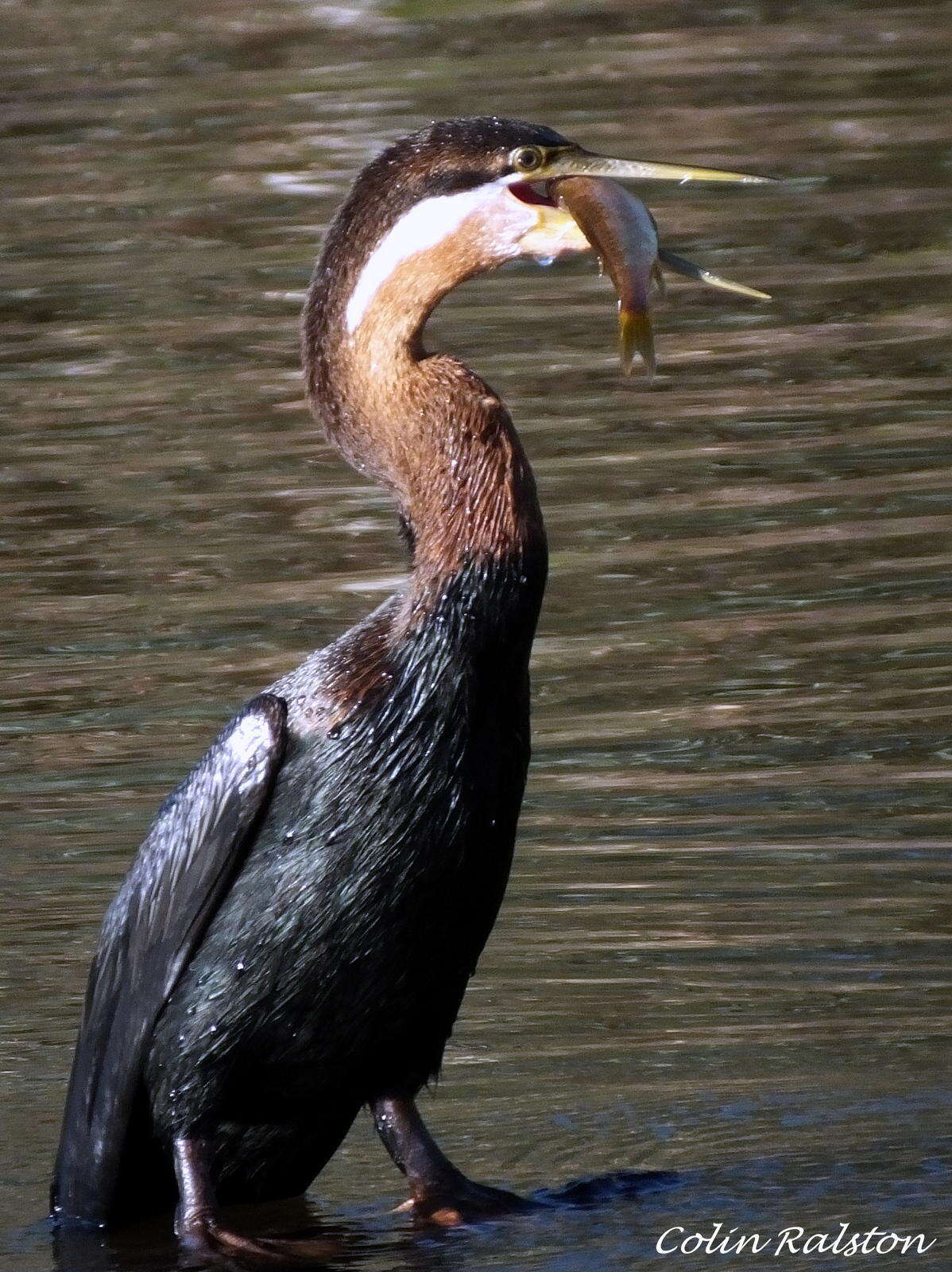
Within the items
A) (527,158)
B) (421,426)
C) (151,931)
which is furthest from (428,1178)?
(527,158)

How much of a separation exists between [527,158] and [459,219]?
19 cm

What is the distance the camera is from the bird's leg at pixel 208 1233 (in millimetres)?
5875

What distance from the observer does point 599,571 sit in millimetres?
10203

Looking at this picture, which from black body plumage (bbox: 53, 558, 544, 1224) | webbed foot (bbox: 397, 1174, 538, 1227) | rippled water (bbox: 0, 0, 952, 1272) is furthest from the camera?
rippled water (bbox: 0, 0, 952, 1272)

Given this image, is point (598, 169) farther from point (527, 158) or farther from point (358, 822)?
point (358, 822)

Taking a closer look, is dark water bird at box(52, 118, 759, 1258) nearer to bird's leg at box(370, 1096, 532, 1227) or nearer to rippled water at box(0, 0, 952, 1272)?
bird's leg at box(370, 1096, 532, 1227)

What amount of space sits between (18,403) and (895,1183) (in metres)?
7.56

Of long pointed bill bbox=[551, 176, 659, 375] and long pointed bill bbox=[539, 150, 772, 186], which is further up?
long pointed bill bbox=[539, 150, 772, 186]

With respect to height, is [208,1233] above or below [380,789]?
below

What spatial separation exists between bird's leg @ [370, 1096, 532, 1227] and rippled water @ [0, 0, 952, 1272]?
0.27 ft

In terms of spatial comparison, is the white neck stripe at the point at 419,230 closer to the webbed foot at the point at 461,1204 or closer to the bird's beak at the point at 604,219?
the bird's beak at the point at 604,219

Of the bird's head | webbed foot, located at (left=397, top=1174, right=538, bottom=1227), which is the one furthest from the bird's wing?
the bird's head

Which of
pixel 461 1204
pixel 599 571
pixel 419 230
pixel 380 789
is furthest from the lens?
pixel 599 571

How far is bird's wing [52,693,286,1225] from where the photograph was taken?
5.86 metres
